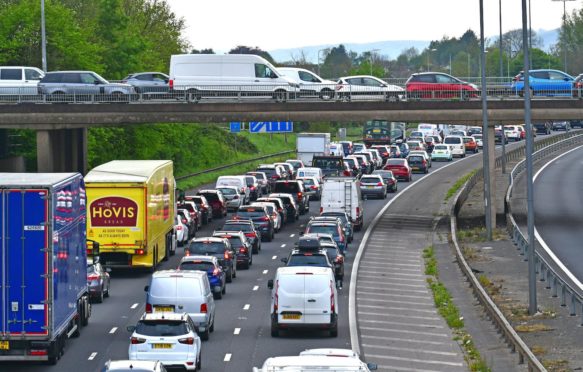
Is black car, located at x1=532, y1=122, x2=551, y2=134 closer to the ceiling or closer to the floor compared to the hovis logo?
closer to the ceiling

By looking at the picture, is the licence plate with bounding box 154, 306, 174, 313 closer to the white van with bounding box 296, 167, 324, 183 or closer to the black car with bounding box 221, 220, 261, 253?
the black car with bounding box 221, 220, 261, 253

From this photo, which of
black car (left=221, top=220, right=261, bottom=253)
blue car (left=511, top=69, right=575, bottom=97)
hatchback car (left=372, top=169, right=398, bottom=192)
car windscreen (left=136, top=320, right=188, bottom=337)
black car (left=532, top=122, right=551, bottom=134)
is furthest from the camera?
black car (left=532, top=122, right=551, bottom=134)

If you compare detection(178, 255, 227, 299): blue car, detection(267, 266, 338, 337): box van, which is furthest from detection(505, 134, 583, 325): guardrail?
detection(178, 255, 227, 299): blue car

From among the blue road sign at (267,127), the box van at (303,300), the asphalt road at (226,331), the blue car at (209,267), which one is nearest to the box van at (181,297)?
A: the asphalt road at (226,331)

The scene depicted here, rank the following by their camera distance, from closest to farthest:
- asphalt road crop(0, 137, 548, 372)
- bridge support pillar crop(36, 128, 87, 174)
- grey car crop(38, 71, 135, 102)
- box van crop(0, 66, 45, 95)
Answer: asphalt road crop(0, 137, 548, 372) < bridge support pillar crop(36, 128, 87, 174) < grey car crop(38, 71, 135, 102) < box van crop(0, 66, 45, 95)

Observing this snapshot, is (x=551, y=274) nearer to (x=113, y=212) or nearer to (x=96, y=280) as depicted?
(x=96, y=280)

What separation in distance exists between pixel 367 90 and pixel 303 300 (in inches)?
1682

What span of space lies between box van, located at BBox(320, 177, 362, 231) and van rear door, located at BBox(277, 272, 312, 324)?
29.2m

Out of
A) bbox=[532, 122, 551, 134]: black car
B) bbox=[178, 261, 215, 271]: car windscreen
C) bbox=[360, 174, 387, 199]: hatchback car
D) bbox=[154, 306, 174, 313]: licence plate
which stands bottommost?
bbox=[154, 306, 174, 313]: licence plate

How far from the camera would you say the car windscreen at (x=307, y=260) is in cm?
4319

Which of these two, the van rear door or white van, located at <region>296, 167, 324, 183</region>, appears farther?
white van, located at <region>296, 167, 324, 183</region>

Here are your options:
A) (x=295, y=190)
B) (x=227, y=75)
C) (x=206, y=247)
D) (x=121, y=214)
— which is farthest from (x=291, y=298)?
(x=227, y=75)

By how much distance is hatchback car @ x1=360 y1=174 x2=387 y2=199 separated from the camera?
83688mm

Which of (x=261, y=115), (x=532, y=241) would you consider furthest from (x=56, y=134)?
(x=532, y=241)
